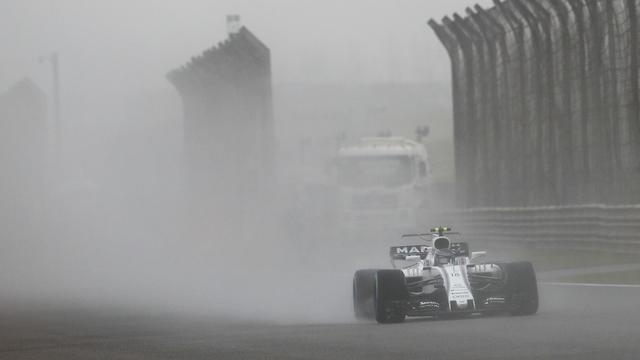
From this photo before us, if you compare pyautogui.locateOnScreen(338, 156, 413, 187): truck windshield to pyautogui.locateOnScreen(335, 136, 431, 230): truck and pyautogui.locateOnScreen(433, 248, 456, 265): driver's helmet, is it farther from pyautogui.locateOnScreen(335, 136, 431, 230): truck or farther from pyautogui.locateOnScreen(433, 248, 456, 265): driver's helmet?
pyautogui.locateOnScreen(433, 248, 456, 265): driver's helmet

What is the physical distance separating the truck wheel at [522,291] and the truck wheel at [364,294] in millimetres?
1344

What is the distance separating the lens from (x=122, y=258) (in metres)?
42.9

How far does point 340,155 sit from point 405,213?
2.06 m

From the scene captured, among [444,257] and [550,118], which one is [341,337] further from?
[550,118]

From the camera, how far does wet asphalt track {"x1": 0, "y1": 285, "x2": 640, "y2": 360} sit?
13.0 meters

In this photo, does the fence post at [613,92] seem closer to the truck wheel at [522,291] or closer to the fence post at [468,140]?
the fence post at [468,140]

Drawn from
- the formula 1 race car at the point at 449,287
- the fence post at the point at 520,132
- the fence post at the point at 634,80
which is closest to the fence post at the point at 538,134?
the fence post at the point at 520,132

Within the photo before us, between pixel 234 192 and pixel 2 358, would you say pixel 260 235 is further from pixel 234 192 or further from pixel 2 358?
pixel 2 358

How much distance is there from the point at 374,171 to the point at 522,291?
24420 mm

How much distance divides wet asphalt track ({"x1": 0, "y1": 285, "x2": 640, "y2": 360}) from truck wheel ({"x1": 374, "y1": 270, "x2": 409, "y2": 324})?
0.64 feet

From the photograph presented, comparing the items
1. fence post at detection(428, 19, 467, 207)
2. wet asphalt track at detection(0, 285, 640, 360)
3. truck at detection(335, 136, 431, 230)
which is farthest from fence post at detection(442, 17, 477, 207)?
wet asphalt track at detection(0, 285, 640, 360)

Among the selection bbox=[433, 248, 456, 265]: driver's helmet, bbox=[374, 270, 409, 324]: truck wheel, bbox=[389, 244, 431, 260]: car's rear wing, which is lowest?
bbox=[374, 270, 409, 324]: truck wheel

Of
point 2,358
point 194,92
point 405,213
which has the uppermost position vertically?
point 194,92

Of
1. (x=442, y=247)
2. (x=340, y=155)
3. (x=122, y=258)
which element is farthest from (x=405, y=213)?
(x=442, y=247)
